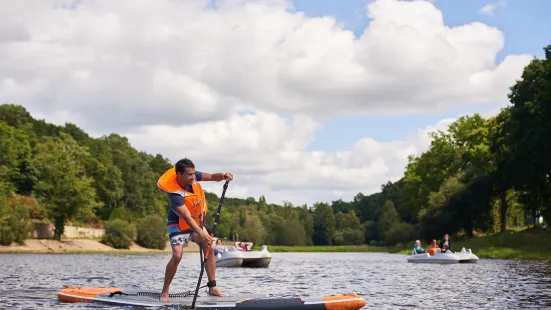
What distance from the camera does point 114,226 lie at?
9750 cm

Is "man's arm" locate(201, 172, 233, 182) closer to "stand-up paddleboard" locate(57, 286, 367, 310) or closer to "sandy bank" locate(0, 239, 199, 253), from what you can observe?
"stand-up paddleboard" locate(57, 286, 367, 310)

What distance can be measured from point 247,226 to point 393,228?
140 ft

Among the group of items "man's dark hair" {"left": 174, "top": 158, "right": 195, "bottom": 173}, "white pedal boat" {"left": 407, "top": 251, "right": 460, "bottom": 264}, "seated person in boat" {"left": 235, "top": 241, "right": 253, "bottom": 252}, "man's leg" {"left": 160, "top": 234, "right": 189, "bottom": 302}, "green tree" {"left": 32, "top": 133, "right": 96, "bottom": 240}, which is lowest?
"man's leg" {"left": 160, "top": 234, "right": 189, "bottom": 302}

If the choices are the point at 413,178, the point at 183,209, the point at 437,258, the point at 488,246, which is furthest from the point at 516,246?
the point at 183,209

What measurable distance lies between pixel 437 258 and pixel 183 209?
120 ft

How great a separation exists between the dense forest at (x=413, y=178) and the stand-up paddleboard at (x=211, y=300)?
1199 inches

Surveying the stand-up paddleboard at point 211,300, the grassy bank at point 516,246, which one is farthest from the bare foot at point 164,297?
the grassy bank at point 516,246

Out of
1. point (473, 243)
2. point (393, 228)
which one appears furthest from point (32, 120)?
point (473, 243)

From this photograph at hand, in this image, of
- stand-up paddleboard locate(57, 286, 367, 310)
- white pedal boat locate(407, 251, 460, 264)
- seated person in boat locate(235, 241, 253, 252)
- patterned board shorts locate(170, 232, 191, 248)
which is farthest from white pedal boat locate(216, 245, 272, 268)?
patterned board shorts locate(170, 232, 191, 248)

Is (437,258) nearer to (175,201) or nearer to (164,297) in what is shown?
(164,297)

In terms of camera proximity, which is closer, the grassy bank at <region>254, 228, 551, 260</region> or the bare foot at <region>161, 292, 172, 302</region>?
the bare foot at <region>161, 292, 172, 302</region>

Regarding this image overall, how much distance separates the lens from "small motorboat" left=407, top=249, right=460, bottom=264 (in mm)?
46406

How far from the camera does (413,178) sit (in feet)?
327

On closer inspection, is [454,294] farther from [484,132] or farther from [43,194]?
[43,194]
